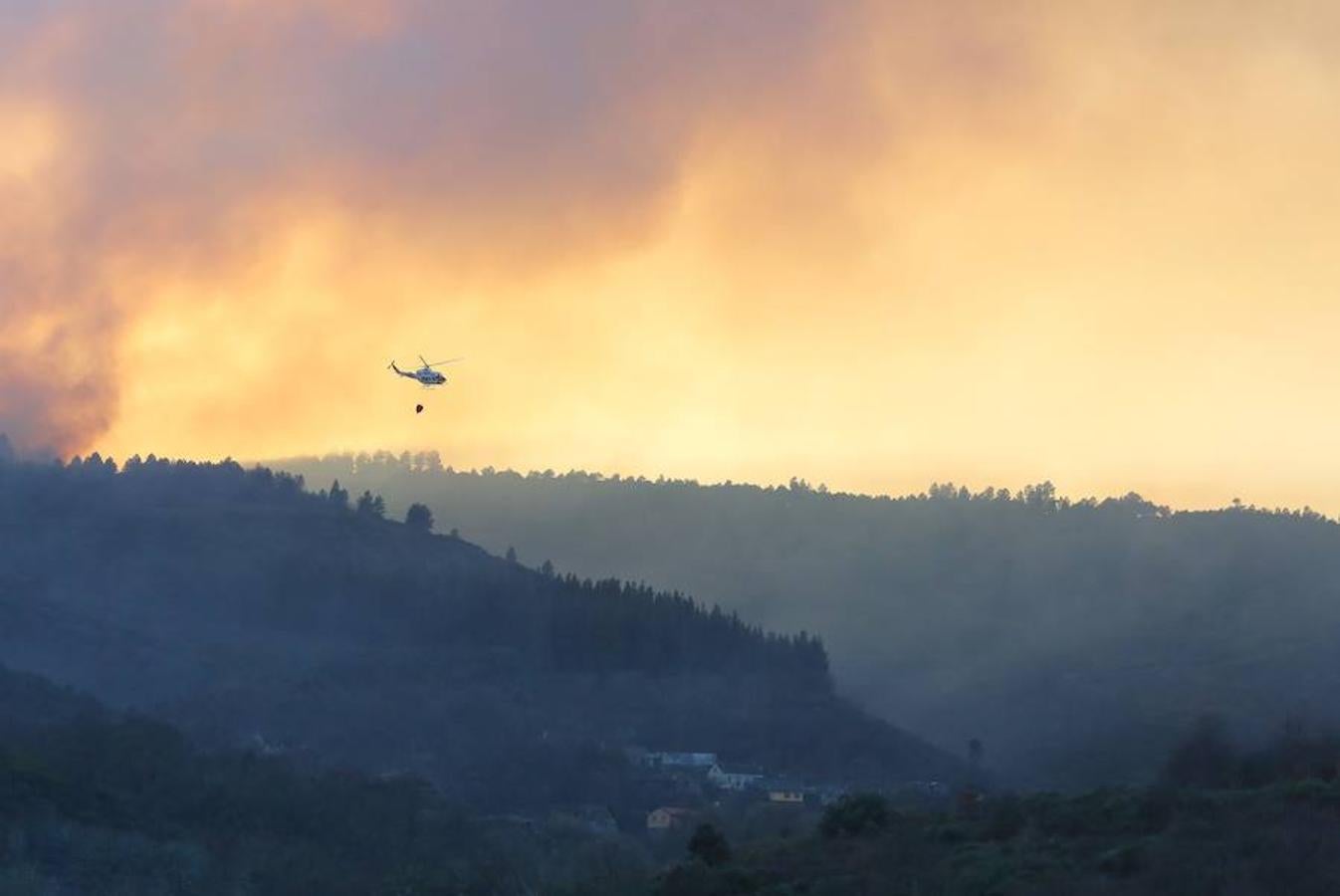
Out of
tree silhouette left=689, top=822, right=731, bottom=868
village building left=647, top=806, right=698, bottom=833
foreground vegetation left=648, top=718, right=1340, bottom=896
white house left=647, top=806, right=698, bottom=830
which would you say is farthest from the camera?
white house left=647, top=806, right=698, bottom=830

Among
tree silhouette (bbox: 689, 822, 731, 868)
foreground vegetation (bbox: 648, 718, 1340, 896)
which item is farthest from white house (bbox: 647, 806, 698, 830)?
foreground vegetation (bbox: 648, 718, 1340, 896)

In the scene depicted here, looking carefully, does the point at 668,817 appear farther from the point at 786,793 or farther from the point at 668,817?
the point at 786,793

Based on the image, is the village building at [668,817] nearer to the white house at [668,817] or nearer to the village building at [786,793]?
the white house at [668,817]

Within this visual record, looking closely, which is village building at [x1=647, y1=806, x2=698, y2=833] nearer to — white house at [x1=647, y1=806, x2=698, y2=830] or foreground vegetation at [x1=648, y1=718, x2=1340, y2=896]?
white house at [x1=647, y1=806, x2=698, y2=830]

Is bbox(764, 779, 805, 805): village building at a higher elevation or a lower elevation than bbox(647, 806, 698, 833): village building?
higher

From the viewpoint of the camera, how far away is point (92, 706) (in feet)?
636

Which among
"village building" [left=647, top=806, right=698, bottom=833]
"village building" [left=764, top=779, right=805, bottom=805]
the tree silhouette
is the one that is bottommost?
the tree silhouette

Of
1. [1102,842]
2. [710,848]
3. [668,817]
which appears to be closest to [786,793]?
[668,817]

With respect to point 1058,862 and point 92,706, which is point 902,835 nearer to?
point 1058,862

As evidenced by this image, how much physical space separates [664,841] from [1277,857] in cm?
8757

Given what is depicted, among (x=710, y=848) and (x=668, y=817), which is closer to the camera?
(x=710, y=848)

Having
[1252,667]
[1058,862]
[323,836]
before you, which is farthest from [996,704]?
[1058,862]

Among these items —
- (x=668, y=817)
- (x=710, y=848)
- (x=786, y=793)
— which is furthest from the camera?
(x=786, y=793)

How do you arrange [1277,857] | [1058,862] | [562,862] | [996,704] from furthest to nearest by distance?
[996,704] < [562,862] < [1058,862] < [1277,857]
